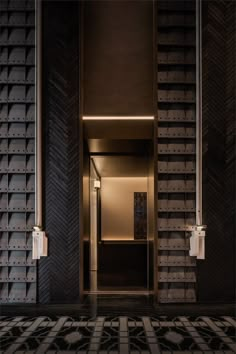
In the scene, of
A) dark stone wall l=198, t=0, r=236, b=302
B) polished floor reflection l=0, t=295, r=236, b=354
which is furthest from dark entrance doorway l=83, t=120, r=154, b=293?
dark stone wall l=198, t=0, r=236, b=302

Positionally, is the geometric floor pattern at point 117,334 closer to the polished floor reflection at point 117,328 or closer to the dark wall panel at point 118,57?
the polished floor reflection at point 117,328

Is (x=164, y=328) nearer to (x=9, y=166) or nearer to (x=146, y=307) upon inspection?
(x=146, y=307)

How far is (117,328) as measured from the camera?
2336mm

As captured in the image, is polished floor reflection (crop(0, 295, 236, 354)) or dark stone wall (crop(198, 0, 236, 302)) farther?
dark stone wall (crop(198, 0, 236, 302))

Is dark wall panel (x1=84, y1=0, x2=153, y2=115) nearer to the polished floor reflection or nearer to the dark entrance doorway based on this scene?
the dark entrance doorway

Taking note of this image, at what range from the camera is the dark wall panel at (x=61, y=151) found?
111 inches

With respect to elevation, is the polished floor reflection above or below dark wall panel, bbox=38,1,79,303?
below

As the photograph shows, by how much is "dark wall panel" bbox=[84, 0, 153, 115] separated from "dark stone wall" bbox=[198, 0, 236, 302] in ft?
1.95

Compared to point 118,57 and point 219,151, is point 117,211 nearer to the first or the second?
point 219,151

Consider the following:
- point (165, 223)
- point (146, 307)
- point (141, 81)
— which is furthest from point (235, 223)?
point (141, 81)

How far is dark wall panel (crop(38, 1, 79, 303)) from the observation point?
9.27 feet

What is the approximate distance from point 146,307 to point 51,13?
10.00 ft

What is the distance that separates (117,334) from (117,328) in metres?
0.11

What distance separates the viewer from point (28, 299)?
2.81 meters
